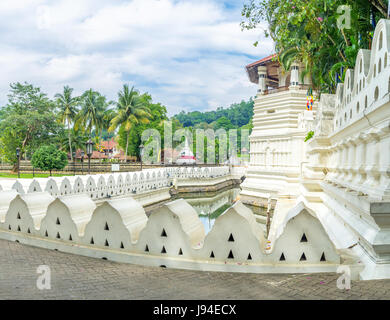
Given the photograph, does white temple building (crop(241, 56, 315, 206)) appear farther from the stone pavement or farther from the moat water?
the stone pavement

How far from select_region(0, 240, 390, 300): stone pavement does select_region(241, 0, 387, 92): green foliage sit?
525 centimetres

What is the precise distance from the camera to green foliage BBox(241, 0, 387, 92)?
6391 millimetres

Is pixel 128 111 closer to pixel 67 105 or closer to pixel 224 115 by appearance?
pixel 67 105

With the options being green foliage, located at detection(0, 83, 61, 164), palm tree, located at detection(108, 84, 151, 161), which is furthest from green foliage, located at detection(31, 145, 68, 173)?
palm tree, located at detection(108, 84, 151, 161)

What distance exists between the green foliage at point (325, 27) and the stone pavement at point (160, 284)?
5.25 metres

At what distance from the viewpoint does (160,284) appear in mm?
2652

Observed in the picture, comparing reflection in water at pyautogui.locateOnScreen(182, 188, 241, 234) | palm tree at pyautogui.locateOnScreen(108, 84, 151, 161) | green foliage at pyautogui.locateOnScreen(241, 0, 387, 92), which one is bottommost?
reflection in water at pyautogui.locateOnScreen(182, 188, 241, 234)

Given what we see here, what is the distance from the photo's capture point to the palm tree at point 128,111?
1789 inches

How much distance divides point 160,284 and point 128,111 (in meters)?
45.1

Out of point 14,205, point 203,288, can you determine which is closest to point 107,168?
point 14,205

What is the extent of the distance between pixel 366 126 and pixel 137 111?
4378 centimetres

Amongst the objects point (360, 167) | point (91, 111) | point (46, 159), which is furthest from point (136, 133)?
point (360, 167)

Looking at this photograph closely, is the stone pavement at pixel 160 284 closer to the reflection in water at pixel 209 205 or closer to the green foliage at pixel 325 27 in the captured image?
the green foliage at pixel 325 27

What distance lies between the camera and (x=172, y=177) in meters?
28.0
